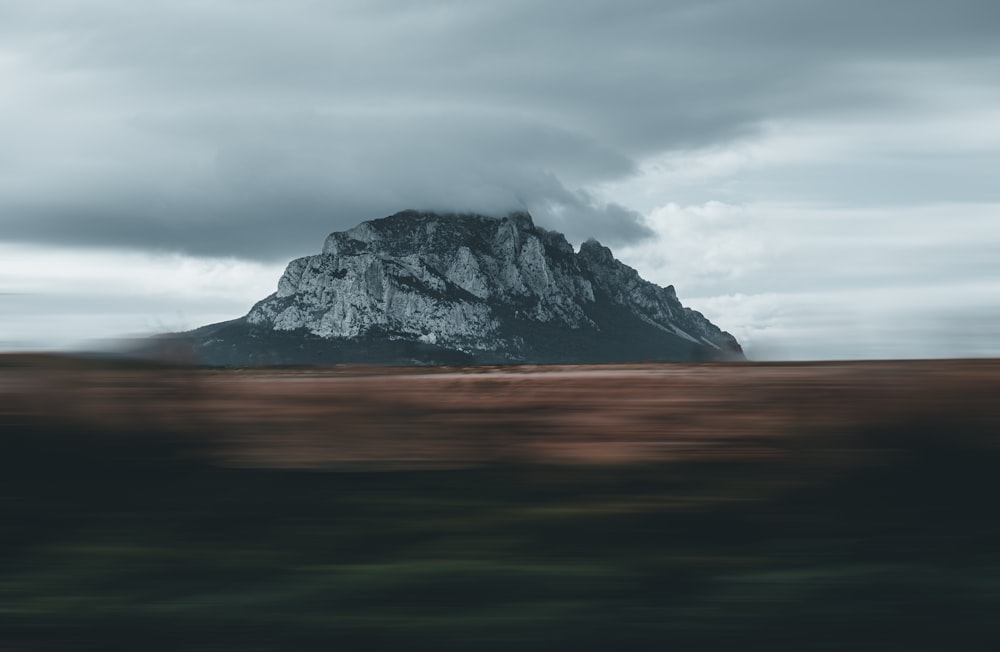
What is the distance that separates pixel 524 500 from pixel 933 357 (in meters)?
2.18

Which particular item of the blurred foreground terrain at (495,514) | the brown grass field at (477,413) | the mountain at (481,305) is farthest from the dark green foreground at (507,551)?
the mountain at (481,305)

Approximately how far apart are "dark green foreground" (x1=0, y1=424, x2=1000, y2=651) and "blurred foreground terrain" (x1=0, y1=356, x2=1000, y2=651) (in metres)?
0.01

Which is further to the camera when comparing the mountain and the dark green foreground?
the mountain

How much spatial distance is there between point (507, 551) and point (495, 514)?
0.24 metres

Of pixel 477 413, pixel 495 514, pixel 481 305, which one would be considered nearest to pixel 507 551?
pixel 495 514

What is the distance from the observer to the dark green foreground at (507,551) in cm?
405

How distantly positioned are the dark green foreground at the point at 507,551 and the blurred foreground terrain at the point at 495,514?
0.4 inches

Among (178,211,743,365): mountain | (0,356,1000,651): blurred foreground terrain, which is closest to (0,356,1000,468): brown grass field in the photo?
(0,356,1000,651): blurred foreground terrain

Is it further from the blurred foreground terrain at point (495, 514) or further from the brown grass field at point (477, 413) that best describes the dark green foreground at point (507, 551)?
the brown grass field at point (477, 413)

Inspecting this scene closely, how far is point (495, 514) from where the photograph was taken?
4.63m

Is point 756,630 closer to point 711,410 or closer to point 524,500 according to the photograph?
point 524,500

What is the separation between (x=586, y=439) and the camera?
17.0 ft

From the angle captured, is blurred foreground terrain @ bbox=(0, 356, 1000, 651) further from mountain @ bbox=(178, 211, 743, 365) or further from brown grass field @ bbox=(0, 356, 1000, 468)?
mountain @ bbox=(178, 211, 743, 365)

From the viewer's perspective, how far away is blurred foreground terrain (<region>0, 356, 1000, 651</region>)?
4.08 m
